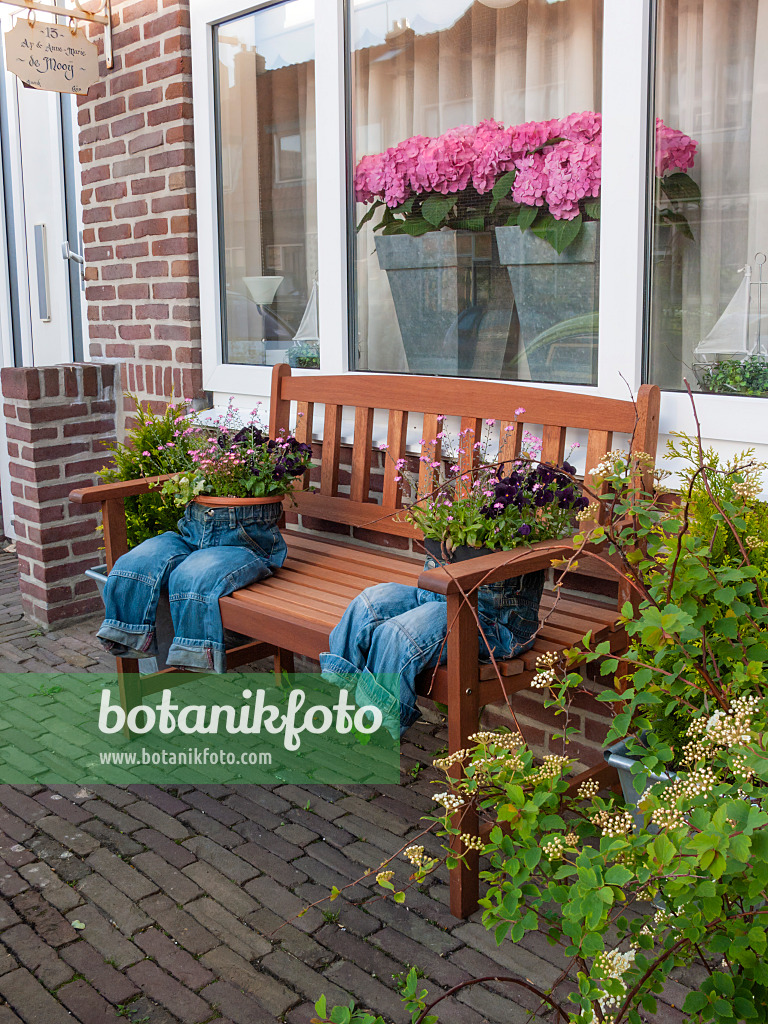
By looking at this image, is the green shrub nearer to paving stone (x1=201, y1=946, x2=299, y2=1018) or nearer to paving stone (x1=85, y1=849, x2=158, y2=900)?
paving stone (x1=85, y1=849, x2=158, y2=900)

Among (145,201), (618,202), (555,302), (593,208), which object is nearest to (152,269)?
(145,201)

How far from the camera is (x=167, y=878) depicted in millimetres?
2455

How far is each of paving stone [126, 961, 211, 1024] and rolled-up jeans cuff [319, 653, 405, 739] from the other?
701 millimetres

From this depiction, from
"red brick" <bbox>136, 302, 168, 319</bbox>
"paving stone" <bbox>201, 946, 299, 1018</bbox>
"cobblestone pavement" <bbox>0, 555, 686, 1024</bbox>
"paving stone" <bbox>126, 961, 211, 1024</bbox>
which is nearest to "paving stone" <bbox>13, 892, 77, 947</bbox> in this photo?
"cobblestone pavement" <bbox>0, 555, 686, 1024</bbox>

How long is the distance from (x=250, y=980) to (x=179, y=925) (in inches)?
10.7

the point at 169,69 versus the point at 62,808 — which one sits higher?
the point at 169,69

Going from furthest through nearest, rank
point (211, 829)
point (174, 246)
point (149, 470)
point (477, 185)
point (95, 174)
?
point (95, 174) < point (174, 246) < point (149, 470) < point (477, 185) < point (211, 829)

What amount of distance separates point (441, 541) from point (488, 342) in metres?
0.93

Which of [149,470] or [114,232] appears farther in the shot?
[114,232]

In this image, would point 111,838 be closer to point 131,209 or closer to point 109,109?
point 131,209

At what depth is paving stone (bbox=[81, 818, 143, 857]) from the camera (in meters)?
2.58

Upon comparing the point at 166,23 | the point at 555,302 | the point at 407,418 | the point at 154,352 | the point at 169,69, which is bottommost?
the point at 407,418

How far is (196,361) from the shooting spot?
410 centimetres

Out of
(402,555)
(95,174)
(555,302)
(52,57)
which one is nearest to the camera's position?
(555,302)
